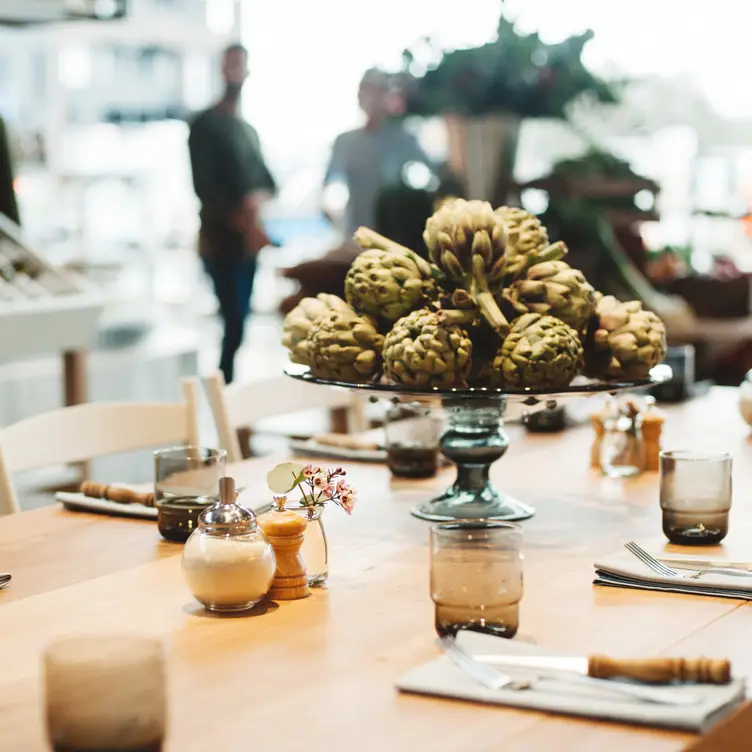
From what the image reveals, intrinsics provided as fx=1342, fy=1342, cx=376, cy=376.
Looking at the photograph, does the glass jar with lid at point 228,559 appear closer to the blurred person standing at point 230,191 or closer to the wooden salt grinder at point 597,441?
the wooden salt grinder at point 597,441

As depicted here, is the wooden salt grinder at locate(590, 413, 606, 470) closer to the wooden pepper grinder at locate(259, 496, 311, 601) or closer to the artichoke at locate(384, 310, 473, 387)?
the artichoke at locate(384, 310, 473, 387)

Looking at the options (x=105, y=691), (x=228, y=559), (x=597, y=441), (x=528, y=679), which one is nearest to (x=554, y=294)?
(x=597, y=441)

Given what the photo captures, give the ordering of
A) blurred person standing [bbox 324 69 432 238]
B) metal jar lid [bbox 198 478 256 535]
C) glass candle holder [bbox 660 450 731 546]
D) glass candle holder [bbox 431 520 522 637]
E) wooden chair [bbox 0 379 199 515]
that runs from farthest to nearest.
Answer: blurred person standing [bbox 324 69 432 238], wooden chair [bbox 0 379 199 515], glass candle holder [bbox 660 450 731 546], metal jar lid [bbox 198 478 256 535], glass candle holder [bbox 431 520 522 637]

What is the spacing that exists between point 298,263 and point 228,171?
0.97 meters

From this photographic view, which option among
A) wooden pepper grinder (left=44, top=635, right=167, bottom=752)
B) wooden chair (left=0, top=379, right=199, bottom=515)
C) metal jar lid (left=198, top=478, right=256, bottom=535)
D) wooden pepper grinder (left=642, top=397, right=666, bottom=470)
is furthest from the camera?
wooden pepper grinder (left=642, top=397, right=666, bottom=470)

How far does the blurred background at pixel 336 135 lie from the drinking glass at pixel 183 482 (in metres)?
2.47

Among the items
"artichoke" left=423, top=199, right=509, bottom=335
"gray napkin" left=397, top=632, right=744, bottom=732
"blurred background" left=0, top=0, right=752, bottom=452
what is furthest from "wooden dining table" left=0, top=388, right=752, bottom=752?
"blurred background" left=0, top=0, right=752, bottom=452

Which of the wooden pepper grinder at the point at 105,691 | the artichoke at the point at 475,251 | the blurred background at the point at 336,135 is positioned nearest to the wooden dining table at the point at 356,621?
the wooden pepper grinder at the point at 105,691

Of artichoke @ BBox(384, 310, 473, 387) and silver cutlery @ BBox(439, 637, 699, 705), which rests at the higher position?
artichoke @ BBox(384, 310, 473, 387)

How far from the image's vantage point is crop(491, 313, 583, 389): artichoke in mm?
1770

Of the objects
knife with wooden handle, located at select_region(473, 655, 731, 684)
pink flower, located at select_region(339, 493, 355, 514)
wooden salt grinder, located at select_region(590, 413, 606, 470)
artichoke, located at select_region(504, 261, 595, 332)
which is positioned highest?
artichoke, located at select_region(504, 261, 595, 332)

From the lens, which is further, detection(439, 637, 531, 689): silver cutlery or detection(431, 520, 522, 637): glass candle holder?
detection(431, 520, 522, 637): glass candle holder

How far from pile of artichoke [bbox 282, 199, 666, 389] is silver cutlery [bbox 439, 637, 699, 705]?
1.84ft

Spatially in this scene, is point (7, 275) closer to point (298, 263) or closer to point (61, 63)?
point (298, 263)
